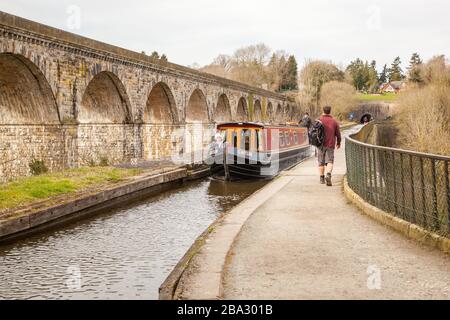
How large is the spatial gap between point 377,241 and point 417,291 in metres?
1.69

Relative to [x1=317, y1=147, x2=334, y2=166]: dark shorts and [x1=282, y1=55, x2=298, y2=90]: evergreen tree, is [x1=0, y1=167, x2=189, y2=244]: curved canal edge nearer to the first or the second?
[x1=317, y1=147, x2=334, y2=166]: dark shorts

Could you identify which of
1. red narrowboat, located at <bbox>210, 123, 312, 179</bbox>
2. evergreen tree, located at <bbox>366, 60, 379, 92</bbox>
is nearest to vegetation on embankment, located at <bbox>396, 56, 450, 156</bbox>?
red narrowboat, located at <bbox>210, 123, 312, 179</bbox>

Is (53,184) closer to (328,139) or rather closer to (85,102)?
(328,139)

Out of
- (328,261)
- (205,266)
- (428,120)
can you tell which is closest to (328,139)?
(328,261)

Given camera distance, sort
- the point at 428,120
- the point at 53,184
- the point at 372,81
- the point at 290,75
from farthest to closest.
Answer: the point at 372,81
the point at 290,75
the point at 428,120
the point at 53,184

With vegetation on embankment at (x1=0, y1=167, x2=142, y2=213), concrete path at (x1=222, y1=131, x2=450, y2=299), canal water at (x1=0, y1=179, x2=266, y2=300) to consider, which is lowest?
canal water at (x1=0, y1=179, x2=266, y2=300)

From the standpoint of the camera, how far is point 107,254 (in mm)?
7195

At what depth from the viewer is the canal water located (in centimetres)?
557

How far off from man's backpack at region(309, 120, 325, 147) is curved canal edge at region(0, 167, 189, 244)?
4353 millimetres

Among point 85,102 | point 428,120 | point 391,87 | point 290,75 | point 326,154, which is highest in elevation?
point 391,87

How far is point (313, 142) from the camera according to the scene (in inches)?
396

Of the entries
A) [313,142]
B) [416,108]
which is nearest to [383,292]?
[313,142]

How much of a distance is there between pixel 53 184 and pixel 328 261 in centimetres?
728

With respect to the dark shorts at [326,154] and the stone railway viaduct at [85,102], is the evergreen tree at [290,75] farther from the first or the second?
the dark shorts at [326,154]
